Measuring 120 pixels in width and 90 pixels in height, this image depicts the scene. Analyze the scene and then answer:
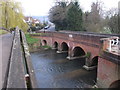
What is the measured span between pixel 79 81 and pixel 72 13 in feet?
57.3

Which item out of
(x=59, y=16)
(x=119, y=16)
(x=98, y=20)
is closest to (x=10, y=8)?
(x=59, y=16)

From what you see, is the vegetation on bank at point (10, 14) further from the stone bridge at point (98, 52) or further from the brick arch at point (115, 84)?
the brick arch at point (115, 84)

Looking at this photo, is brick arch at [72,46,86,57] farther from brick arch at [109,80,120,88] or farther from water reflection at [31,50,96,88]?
brick arch at [109,80,120,88]

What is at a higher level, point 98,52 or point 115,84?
point 98,52

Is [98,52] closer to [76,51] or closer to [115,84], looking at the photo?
[115,84]

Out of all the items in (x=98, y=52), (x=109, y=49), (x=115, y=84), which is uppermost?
(x=109, y=49)

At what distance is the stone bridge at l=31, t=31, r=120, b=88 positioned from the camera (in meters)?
7.20

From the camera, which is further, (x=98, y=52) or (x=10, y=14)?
(x=10, y=14)

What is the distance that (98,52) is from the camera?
10.8m

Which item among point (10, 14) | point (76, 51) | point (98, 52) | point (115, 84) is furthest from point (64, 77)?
point (10, 14)

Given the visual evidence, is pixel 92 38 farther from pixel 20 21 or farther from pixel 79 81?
pixel 20 21

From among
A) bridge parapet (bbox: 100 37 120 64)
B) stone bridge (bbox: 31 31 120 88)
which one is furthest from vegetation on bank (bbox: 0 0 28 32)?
bridge parapet (bbox: 100 37 120 64)

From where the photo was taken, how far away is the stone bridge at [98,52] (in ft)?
23.6

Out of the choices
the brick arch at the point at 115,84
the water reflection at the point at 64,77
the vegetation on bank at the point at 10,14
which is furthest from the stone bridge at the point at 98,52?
the vegetation on bank at the point at 10,14
